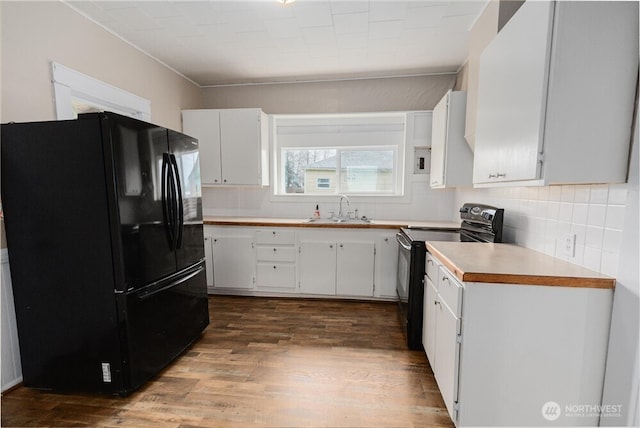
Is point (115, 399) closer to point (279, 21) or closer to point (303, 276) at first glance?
point (303, 276)

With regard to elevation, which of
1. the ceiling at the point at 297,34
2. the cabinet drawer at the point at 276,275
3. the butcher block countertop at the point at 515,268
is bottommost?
the cabinet drawer at the point at 276,275

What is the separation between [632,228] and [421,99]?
2717mm

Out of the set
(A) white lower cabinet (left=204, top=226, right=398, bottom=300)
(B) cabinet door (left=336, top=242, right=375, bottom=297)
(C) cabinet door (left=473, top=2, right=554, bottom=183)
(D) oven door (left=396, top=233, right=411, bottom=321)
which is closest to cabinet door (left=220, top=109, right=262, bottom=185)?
(A) white lower cabinet (left=204, top=226, right=398, bottom=300)

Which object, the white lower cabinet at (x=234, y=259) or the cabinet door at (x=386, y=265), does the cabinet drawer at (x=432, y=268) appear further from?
the white lower cabinet at (x=234, y=259)

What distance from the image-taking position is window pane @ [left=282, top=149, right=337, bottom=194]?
3855mm

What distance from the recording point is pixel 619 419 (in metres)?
1.21

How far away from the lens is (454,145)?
8.89ft

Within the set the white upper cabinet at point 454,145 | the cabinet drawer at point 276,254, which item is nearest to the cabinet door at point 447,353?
the white upper cabinet at point 454,145

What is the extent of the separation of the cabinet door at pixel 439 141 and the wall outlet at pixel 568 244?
52.4 inches

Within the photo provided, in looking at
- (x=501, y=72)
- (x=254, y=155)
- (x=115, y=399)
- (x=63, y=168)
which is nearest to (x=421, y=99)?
(x=501, y=72)

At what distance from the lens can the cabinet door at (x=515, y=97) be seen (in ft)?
4.27

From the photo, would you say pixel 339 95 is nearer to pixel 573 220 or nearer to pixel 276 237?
pixel 276 237

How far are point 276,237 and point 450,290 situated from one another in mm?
2119

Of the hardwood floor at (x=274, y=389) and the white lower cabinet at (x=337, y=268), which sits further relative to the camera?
the white lower cabinet at (x=337, y=268)
